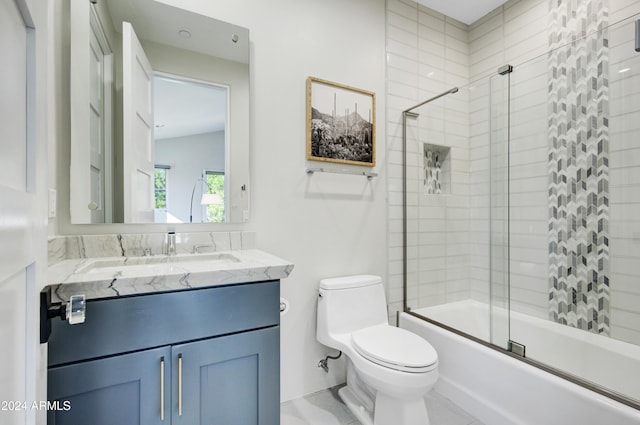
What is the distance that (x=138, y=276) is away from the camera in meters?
0.93

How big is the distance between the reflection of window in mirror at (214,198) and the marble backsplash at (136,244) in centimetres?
9

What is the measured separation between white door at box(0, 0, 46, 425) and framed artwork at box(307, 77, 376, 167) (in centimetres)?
142

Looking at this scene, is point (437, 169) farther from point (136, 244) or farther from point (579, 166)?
point (136, 244)

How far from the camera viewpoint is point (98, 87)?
137cm

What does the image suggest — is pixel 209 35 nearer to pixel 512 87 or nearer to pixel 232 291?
pixel 232 291

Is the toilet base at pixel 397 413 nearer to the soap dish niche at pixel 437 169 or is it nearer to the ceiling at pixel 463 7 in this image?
the soap dish niche at pixel 437 169

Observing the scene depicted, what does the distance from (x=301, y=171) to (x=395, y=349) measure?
1075 mm

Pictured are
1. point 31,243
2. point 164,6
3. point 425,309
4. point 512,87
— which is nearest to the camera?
point 31,243

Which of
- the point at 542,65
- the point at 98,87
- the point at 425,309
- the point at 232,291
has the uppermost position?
the point at 542,65

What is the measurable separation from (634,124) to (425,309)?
155 cm

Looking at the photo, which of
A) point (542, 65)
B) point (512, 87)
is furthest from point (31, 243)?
point (542, 65)

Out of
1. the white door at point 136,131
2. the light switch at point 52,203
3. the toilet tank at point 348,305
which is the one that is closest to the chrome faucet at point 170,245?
the white door at point 136,131

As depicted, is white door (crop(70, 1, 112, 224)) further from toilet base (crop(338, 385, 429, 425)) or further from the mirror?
toilet base (crop(338, 385, 429, 425))

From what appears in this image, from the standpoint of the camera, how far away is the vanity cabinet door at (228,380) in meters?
1.01
